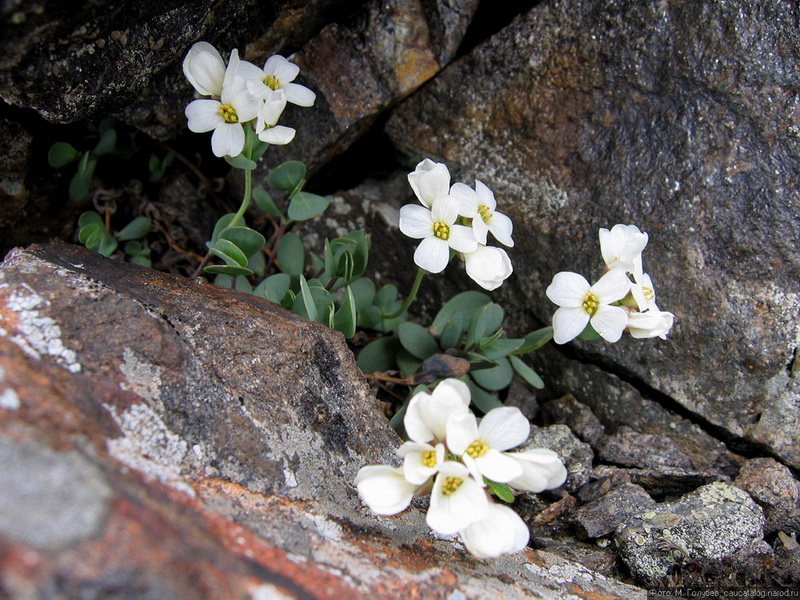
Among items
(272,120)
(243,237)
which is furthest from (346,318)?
(272,120)

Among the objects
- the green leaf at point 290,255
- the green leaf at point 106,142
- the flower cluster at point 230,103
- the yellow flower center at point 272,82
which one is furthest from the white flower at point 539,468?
the green leaf at point 106,142

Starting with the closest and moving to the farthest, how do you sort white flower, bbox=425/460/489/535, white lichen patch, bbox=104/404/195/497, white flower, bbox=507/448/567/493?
white lichen patch, bbox=104/404/195/497 → white flower, bbox=425/460/489/535 → white flower, bbox=507/448/567/493

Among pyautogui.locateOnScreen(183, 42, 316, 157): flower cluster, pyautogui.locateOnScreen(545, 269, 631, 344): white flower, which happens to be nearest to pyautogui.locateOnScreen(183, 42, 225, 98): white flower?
pyautogui.locateOnScreen(183, 42, 316, 157): flower cluster

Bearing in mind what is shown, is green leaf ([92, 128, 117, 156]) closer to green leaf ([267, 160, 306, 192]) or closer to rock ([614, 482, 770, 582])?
green leaf ([267, 160, 306, 192])

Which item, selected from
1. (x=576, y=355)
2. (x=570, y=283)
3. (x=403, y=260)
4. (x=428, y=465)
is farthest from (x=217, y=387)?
(x=576, y=355)

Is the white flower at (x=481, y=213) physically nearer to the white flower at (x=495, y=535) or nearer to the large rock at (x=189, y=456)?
the large rock at (x=189, y=456)

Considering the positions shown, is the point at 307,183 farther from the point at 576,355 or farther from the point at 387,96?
the point at 576,355

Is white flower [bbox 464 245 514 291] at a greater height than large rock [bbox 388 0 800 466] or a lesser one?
lesser
